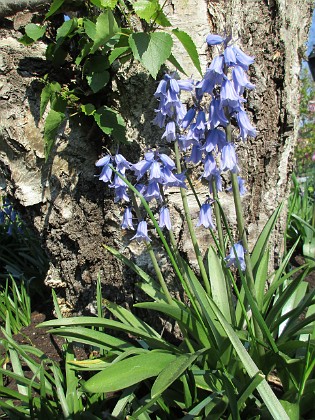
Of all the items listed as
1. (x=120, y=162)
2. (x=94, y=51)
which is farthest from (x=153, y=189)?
(x=94, y=51)

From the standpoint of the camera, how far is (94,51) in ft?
6.43

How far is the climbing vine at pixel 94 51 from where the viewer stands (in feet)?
5.87

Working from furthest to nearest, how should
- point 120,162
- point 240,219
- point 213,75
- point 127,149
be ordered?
point 127,149 → point 120,162 → point 240,219 → point 213,75

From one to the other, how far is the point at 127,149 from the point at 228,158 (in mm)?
890

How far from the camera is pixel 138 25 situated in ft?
6.93

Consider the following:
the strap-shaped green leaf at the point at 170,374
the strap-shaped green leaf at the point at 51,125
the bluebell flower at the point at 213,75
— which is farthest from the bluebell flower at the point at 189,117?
the strap-shaped green leaf at the point at 170,374

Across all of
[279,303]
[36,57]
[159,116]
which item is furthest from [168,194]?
[36,57]

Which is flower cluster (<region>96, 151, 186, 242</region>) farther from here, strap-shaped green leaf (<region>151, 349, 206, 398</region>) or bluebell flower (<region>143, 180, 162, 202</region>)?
strap-shaped green leaf (<region>151, 349, 206, 398</region>)

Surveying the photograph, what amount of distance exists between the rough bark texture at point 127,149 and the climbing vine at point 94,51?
102 millimetres

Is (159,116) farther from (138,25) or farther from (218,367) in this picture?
(218,367)

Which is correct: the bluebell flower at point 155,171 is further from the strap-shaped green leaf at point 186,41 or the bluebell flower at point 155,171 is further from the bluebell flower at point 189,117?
the strap-shaped green leaf at point 186,41

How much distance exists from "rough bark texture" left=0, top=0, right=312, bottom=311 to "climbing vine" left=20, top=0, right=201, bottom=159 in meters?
0.10

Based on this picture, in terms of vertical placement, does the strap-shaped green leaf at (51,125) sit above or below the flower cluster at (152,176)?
above

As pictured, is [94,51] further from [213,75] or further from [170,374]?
[170,374]
